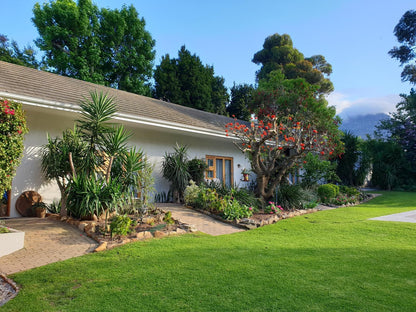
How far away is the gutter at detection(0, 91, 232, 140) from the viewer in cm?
707

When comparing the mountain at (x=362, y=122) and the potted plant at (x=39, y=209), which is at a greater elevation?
the mountain at (x=362, y=122)

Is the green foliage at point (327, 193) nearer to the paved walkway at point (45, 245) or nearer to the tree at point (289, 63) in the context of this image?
the paved walkway at point (45, 245)

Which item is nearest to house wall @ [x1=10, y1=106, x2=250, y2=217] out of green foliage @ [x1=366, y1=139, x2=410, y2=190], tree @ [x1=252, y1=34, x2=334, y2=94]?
green foliage @ [x1=366, y1=139, x2=410, y2=190]

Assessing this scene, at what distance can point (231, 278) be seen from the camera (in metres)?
3.83

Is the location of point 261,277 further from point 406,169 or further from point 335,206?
point 406,169

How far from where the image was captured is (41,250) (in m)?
5.08

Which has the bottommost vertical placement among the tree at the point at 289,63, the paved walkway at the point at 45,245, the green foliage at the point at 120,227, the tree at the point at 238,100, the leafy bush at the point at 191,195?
the paved walkway at the point at 45,245

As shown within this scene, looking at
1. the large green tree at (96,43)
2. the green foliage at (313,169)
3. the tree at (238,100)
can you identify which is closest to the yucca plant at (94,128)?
the green foliage at (313,169)

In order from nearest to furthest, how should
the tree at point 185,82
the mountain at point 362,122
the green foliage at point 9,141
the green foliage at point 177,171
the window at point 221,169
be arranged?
the green foliage at point 9,141 → the green foliage at point 177,171 → the window at point 221,169 → the tree at point 185,82 → the mountain at point 362,122

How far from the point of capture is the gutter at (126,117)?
7067mm

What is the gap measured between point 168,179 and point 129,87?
1302 cm

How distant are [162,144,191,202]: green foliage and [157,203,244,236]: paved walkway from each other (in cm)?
162

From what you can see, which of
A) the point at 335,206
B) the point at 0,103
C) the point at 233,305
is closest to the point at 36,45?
the point at 0,103

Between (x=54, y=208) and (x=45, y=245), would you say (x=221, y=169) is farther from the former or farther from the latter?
(x=45, y=245)
